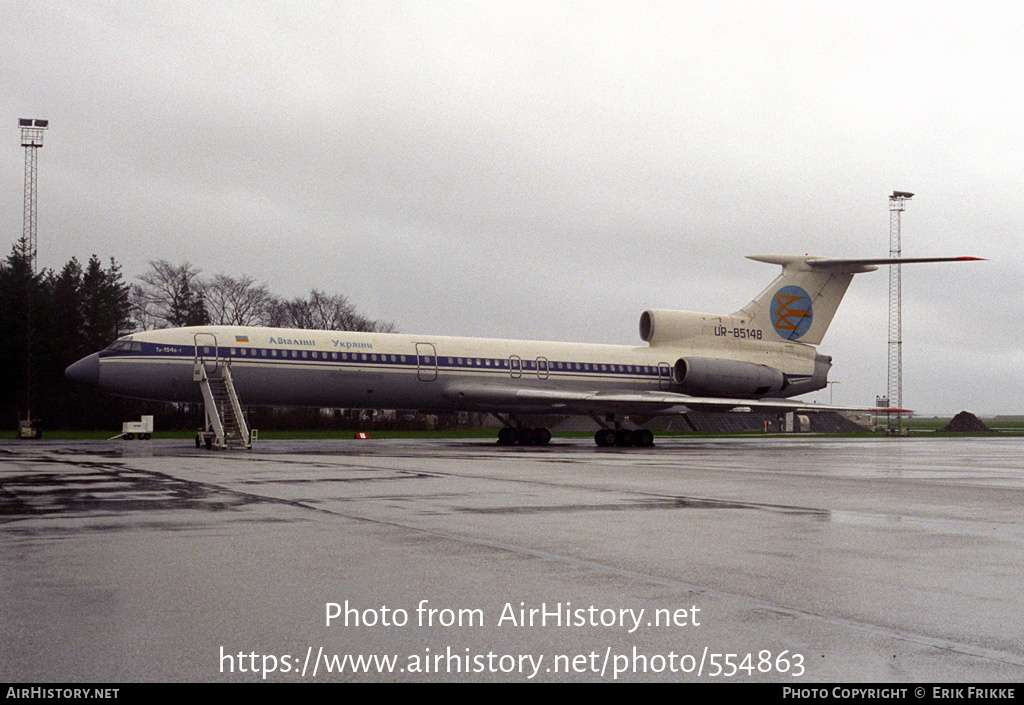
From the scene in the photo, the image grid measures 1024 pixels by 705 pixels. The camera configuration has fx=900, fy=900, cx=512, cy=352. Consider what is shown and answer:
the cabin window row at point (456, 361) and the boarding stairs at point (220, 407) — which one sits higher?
the cabin window row at point (456, 361)

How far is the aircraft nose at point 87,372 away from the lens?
2881 cm

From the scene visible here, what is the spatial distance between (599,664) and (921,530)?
220 inches

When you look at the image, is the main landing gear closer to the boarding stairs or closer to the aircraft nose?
the boarding stairs

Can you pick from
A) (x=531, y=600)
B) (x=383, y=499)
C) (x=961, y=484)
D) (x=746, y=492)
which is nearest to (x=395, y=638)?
(x=531, y=600)

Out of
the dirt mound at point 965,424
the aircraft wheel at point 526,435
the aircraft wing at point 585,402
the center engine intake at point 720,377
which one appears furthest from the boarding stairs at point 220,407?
the dirt mound at point 965,424

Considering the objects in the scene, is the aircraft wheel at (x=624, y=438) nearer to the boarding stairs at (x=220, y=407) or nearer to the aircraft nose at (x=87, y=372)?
the boarding stairs at (x=220, y=407)

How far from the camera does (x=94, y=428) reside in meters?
59.3

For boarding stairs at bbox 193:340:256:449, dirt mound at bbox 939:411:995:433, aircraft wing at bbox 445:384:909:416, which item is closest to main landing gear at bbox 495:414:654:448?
aircraft wing at bbox 445:384:909:416

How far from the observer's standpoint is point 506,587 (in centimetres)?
568

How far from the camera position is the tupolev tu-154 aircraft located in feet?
95.0

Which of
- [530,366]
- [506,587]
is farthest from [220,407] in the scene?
[506,587]

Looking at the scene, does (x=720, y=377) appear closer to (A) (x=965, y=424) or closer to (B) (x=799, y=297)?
(B) (x=799, y=297)

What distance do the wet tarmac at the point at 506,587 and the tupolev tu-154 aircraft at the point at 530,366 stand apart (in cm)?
1806

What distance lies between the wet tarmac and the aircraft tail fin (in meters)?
28.5
